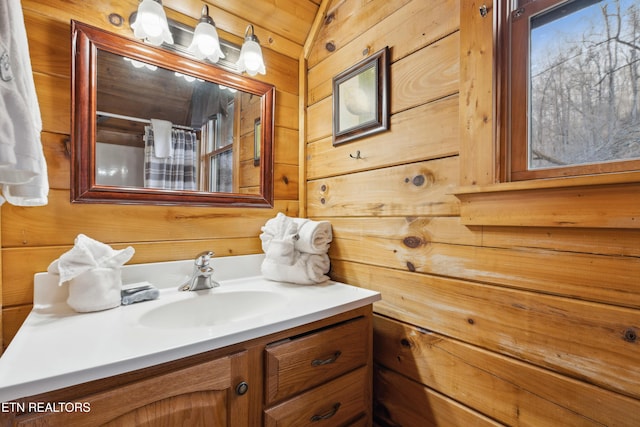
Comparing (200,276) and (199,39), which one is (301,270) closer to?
(200,276)

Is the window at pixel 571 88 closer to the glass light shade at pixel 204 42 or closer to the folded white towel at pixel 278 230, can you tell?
the folded white towel at pixel 278 230

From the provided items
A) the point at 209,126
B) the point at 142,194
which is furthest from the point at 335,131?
the point at 142,194

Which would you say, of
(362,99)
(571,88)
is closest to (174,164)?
(362,99)

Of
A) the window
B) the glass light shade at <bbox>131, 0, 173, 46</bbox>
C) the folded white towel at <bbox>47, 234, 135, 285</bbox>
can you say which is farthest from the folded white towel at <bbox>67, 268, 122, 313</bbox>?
the window

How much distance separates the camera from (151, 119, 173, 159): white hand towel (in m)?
1.07

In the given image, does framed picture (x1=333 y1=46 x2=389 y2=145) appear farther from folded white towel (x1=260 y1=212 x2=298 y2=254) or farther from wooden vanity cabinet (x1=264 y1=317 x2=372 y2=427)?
wooden vanity cabinet (x1=264 y1=317 x2=372 y2=427)

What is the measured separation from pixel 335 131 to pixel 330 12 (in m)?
0.58

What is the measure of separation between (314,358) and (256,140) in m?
0.93

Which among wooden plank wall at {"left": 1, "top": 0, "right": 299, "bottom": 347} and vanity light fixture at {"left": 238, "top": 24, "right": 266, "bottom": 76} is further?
vanity light fixture at {"left": 238, "top": 24, "right": 266, "bottom": 76}

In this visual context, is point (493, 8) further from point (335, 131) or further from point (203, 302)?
point (203, 302)

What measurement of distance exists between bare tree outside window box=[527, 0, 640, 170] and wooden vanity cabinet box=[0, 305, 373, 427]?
0.72 meters

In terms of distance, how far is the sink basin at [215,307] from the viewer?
0.93 metres

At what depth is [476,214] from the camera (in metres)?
0.81

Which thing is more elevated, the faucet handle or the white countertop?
the faucet handle
